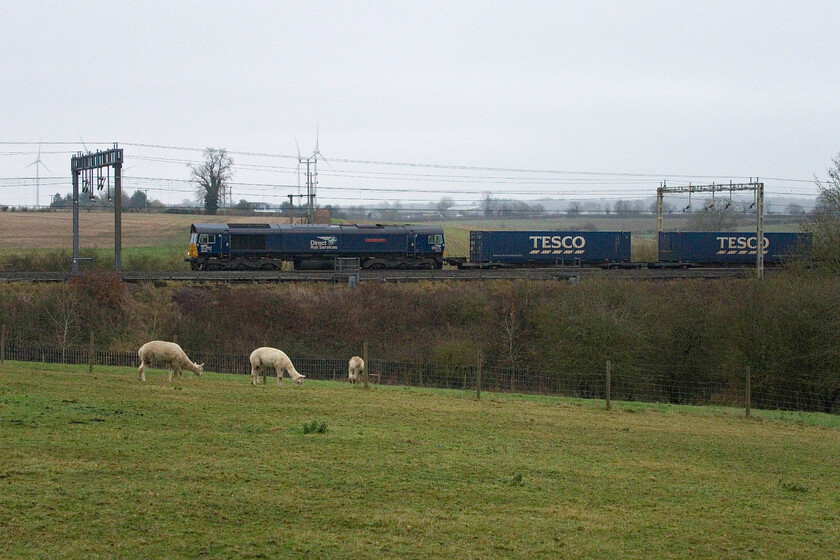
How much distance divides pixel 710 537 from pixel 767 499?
259 centimetres

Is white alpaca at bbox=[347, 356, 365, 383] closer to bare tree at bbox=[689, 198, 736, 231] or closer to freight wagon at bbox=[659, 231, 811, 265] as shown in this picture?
freight wagon at bbox=[659, 231, 811, 265]

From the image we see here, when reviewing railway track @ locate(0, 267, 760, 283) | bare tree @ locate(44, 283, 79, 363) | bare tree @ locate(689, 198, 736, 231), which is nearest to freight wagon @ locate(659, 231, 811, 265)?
railway track @ locate(0, 267, 760, 283)

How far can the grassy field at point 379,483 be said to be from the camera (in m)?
8.64

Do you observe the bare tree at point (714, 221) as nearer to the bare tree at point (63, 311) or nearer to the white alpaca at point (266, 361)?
the bare tree at point (63, 311)

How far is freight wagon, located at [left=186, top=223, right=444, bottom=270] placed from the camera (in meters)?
57.4

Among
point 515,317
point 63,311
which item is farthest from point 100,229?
point 515,317

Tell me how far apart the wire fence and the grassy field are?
1294 centimetres

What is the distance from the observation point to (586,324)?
122 ft

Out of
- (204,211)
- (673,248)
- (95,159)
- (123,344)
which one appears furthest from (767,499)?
(204,211)

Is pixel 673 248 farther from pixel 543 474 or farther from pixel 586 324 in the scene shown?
pixel 543 474

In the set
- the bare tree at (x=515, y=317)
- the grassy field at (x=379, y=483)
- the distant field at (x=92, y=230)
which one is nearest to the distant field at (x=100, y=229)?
the distant field at (x=92, y=230)

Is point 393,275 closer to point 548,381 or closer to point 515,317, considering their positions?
point 515,317

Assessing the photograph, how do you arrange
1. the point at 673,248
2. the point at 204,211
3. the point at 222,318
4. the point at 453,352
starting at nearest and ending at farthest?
1. the point at 453,352
2. the point at 222,318
3. the point at 673,248
4. the point at 204,211

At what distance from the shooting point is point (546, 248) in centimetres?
6334
